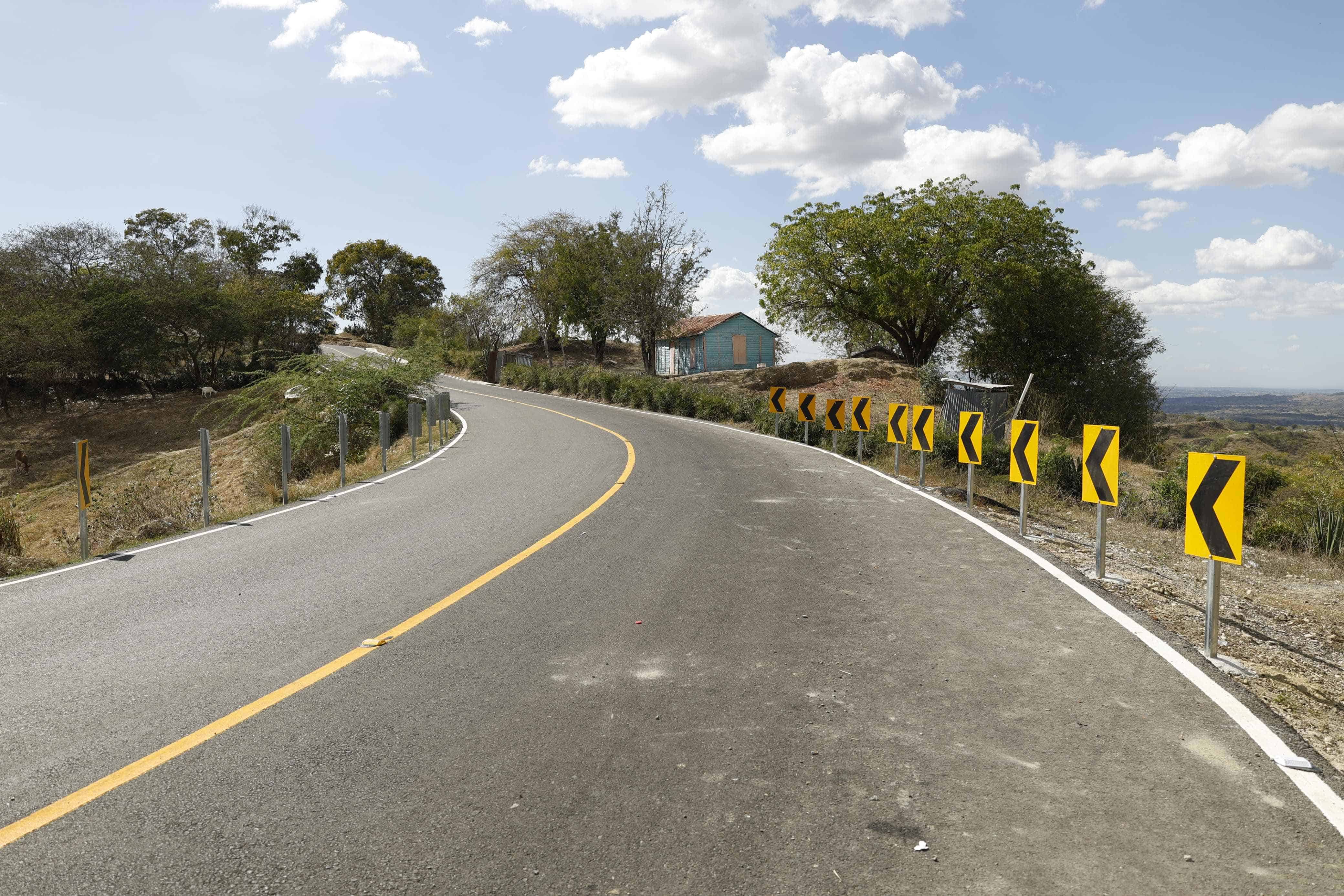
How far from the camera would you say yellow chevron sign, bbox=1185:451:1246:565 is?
5688 mm

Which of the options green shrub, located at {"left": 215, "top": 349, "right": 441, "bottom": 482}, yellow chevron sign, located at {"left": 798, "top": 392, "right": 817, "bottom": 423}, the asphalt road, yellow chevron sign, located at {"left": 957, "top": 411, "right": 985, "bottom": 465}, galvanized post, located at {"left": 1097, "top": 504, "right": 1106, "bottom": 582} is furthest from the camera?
green shrub, located at {"left": 215, "top": 349, "right": 441, "bottom": 482}

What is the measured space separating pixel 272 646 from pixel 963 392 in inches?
1047

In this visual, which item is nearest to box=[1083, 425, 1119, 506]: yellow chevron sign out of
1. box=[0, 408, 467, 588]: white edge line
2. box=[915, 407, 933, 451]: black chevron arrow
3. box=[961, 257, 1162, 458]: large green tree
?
box=[915, 407, 933, 451]: black chevron arrow

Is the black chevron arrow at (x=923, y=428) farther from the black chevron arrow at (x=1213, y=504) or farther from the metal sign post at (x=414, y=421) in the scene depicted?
the metal sign post at (x=414, y=421)

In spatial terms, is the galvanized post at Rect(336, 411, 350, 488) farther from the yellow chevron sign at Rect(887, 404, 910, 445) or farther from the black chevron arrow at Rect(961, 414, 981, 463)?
the black chevron arrow at Rect(961, 414, 981, 463)

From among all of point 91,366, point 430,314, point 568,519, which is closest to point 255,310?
point 91,366

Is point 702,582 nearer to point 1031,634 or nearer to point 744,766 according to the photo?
point 1031,634

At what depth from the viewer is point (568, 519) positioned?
1009 centimetres

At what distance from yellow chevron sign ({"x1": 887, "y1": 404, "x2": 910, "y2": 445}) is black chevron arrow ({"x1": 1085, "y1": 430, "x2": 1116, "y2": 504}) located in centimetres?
575

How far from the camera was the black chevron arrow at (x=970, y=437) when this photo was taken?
11539mm

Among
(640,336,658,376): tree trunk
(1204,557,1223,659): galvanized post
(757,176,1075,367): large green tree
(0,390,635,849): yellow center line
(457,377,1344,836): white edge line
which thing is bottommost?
(0,390,635,849): yellow center line

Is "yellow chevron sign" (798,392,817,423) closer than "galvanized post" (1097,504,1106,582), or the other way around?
"galvanized post" (1097,504,1106,582)

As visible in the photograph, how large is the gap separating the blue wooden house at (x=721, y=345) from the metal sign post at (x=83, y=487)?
47322 mm

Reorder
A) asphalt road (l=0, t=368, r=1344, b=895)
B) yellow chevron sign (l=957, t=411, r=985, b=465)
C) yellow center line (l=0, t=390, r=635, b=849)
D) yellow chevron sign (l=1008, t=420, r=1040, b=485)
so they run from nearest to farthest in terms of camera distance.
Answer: asphalt road (l=0, t=368, r=1344, b=895)
yellow center line (l=0, t=390, r=635, b=849)
yellow chevron sign (l=1008, t=420, r=1040, b=485)
yellow chevron sign (l=957, t=411, r=985, b=465)
